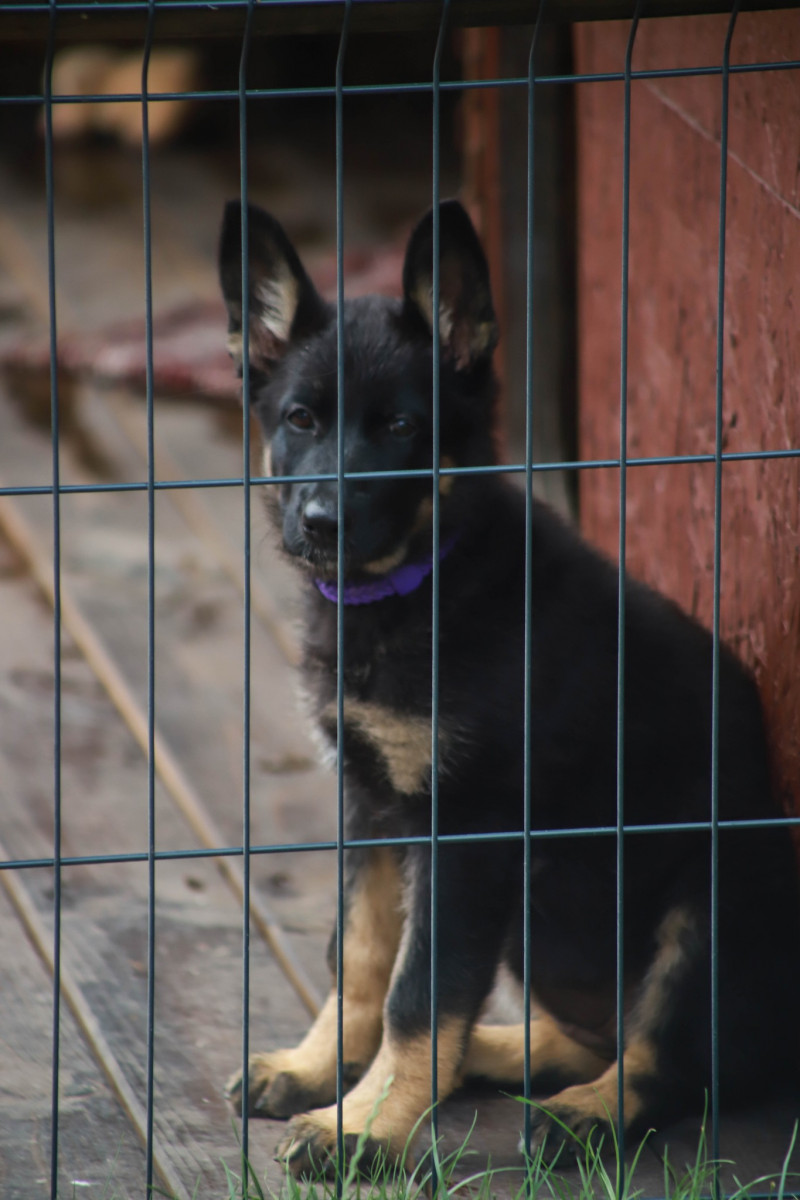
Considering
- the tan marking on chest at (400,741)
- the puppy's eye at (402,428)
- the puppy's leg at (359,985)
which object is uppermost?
the puppy's eye at (402,428)

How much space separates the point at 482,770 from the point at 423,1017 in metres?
0.48

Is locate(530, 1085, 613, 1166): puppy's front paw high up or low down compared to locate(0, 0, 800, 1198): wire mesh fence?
down

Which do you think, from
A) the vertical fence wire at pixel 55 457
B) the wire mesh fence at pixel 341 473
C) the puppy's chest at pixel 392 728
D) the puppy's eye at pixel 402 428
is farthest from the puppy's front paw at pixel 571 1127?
the puppy's eye at pixel 402 428

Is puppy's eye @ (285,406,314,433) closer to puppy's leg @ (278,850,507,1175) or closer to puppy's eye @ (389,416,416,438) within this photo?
puppy's eye @ (389,416,416,438)

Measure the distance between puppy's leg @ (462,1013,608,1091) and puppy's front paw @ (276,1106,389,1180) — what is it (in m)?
0.42

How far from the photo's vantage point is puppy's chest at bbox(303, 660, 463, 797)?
2.81 metres

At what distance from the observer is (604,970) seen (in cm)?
297

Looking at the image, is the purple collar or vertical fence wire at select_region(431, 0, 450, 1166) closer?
vertical fence wire at select_region(431, 0, 450, 1166)

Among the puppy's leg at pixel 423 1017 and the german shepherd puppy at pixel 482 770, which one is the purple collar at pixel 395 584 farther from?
the puppy's leg at pixel 423 1017

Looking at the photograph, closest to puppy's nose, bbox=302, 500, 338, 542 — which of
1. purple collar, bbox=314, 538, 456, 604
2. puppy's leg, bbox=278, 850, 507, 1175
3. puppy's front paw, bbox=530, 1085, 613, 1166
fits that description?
purple collar, bbox=314, 538, 456, 604

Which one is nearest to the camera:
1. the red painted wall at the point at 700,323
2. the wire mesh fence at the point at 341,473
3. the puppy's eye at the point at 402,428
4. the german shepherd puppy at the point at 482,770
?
the wire mesh fence at the point at 341,473

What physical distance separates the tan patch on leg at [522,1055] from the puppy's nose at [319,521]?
111 cm

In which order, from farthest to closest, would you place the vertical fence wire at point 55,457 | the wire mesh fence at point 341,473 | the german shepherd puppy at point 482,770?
the german shepherd puppy at point 482,770 < the wire mesh fence at point 341,473 < the vertical fence wire at point 55,457

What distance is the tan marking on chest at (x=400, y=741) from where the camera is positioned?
281 centimetres
